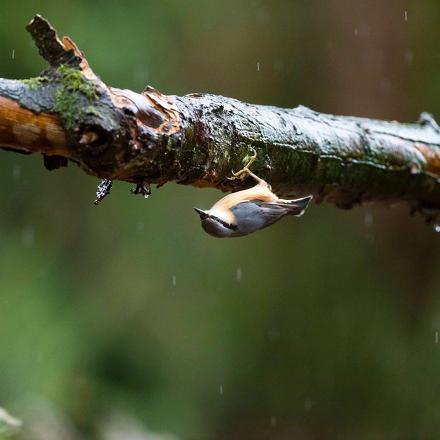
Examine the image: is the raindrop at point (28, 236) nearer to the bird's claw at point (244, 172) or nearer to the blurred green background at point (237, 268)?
the blurred green background at point (237, 268)

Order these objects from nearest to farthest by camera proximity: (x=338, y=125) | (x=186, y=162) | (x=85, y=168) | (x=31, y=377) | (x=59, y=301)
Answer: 1. (x=85, y=168)
2. (x=186, y=162)
3. (x=338, y=125)
4. (x=31, y=377)
5. (x=59, y=301)

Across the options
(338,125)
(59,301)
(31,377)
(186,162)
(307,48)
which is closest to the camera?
(186,162)

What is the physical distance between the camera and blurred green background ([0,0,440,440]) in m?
5.32

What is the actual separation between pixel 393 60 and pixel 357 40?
29 cm

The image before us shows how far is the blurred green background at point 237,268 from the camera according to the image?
532 cm

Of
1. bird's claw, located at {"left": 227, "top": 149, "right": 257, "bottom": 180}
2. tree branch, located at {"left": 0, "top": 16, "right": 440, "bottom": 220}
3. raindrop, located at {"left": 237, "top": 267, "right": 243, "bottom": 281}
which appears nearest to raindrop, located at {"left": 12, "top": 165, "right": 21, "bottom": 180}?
raindrop, located at {"left": 237, "top": 267, "right": 243, "bottom": 281}

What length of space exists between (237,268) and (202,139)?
14.1 ft

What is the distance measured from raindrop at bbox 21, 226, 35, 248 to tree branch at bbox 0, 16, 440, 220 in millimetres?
3200

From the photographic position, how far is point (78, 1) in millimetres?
5090

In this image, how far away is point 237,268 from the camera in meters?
6.12

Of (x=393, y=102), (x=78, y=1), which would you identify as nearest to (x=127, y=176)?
(x=78, y=1)

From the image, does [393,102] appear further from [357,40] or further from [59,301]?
[59,301]

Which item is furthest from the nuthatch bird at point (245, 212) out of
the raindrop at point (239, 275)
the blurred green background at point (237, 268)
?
the raindrop at point (239, 275)

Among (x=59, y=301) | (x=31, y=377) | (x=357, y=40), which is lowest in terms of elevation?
(x=31, y=377)
